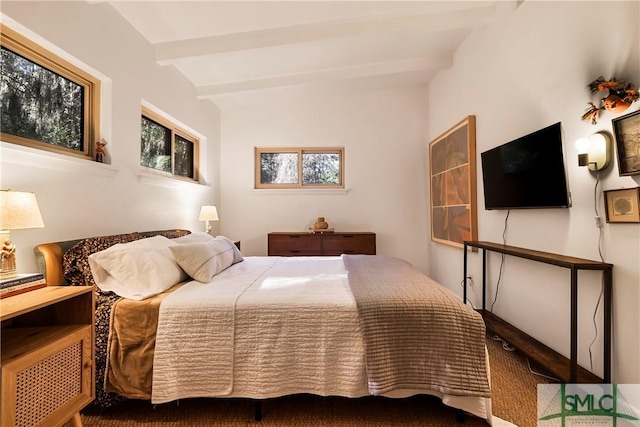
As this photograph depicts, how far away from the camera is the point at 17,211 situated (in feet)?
4.23

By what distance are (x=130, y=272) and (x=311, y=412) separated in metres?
1.28

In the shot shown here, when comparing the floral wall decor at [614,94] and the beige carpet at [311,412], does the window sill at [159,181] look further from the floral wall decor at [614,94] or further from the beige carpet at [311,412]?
the floral wall decor at [614,94]

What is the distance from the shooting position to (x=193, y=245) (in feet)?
6.55

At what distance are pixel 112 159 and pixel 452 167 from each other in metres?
3.47

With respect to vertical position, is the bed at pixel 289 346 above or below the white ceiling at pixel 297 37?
below

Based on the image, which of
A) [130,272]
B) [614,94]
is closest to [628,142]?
[614,94]

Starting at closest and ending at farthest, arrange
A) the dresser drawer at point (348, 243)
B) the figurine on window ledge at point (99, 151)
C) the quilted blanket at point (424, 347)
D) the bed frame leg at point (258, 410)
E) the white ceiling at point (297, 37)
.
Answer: the quilted blanket at point (424, 347)
the bed frame leg at point (258, 410)
the figurine on window ledge at point (99, 151)
the white ceiling at point (297, 37)
the dresser drawer at point (348, 243)

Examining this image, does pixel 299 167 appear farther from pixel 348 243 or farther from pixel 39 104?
pixel 39 104

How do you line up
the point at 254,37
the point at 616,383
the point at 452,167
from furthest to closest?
1. the point at 452,167
2. the point at 254,37
3. the point at 616,383

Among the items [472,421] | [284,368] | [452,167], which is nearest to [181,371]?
[284,368]

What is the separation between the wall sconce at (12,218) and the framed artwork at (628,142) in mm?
2937

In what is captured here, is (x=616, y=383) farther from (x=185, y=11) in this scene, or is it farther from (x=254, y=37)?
(x=185, y=11)

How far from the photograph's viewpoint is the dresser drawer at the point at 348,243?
3920mm

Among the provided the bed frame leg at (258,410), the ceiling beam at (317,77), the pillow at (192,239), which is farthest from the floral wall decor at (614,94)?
the pillow at (192,239)
